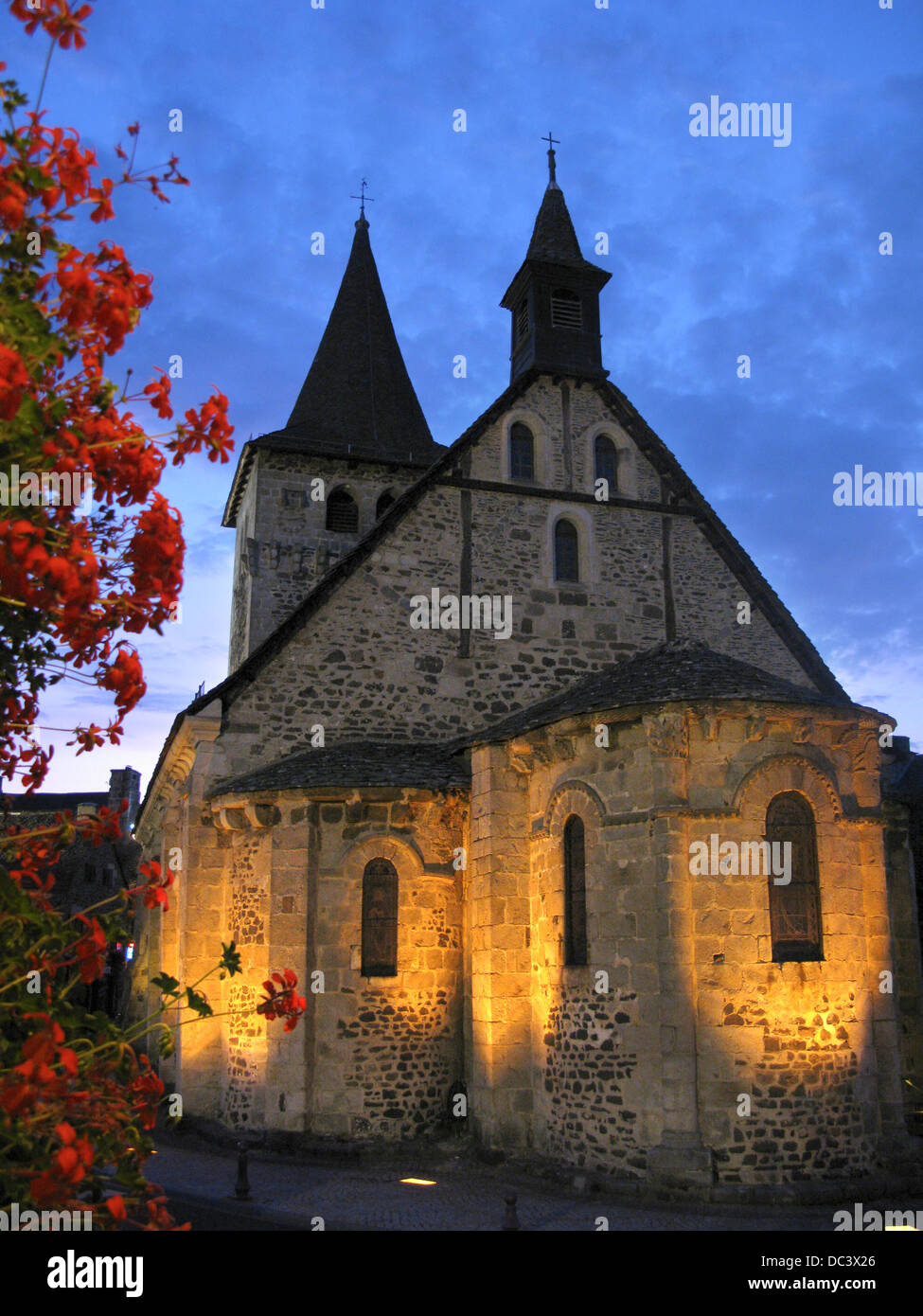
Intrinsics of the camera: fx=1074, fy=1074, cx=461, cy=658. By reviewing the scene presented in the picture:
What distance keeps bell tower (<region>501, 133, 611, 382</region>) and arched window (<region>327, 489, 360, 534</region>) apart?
22.5 ft

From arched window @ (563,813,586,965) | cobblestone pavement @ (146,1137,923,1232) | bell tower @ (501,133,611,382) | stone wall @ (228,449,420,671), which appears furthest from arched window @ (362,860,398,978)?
stone wall @ (228,449,420,671)

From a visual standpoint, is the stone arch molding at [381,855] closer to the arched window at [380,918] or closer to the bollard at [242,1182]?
the arched window at [380,918]

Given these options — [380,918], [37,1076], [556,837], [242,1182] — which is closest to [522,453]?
[556,837]

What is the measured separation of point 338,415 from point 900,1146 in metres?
20.8

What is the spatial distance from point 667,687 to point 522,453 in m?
6.86

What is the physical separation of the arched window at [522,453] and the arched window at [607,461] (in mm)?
1170

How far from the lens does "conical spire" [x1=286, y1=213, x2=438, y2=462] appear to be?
26453 millimetres

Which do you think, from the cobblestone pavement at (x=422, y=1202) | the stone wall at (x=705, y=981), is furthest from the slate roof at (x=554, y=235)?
the cobblestone pavement at (x=422, y=1202)

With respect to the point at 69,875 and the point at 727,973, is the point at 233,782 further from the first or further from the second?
the point at 69,875

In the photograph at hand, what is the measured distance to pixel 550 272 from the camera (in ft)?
63.0

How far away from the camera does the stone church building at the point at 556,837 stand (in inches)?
457

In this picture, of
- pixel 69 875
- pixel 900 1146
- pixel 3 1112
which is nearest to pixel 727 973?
pixel 900 1146

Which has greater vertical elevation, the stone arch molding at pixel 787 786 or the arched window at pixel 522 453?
the arched window at pixel 522 453

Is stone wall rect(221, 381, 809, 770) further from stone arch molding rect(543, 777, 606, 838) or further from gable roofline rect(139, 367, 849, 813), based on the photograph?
stone arch molding rect(543, 777, 606, 838)
